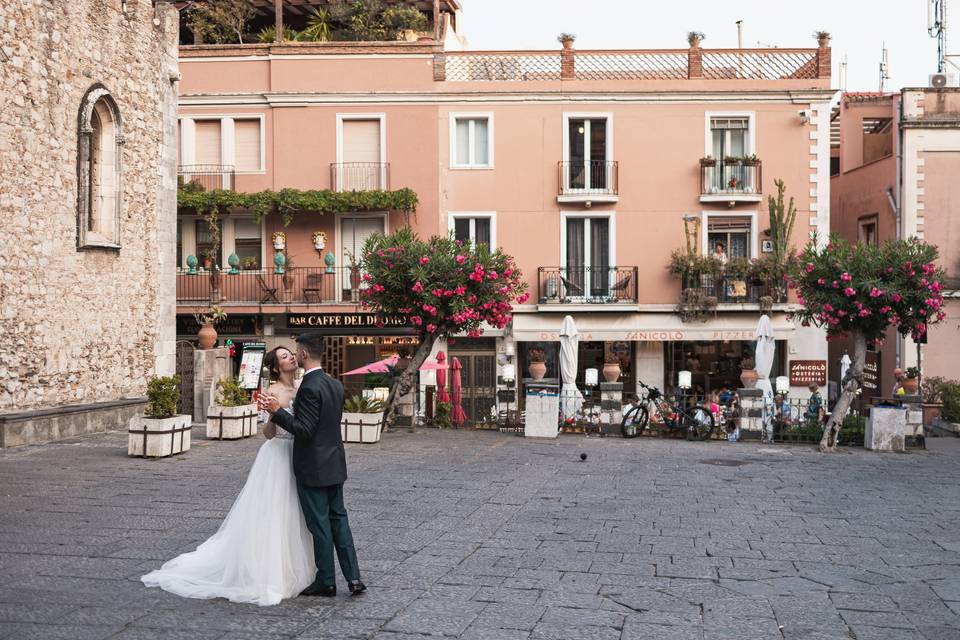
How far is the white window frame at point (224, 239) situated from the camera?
1177 inches

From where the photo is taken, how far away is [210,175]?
29.7 m

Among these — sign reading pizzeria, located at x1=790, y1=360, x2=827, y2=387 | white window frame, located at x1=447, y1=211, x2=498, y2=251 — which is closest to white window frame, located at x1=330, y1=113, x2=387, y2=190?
white window frame, located at x1=447, y1=211, x2=498, y2=251

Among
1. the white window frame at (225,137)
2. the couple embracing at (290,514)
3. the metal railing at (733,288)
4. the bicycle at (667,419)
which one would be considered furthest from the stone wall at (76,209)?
the metal railing at (733,288)

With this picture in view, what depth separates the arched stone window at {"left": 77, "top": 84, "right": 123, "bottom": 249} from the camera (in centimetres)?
1828

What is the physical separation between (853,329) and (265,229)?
17.5 metres

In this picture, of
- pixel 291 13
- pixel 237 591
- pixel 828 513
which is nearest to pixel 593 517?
pixel 828 513

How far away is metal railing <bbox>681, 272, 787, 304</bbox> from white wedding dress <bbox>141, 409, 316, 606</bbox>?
23.2 metres

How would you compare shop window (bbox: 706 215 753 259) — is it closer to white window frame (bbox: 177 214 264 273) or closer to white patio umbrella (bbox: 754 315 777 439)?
white patio umbrella (bbox: 754 315 777 439)

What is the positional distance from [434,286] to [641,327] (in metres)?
11.2

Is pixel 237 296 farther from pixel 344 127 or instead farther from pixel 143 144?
pixel 143 144

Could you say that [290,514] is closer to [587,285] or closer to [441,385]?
[441,385]

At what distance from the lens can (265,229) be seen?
29922 millimetres

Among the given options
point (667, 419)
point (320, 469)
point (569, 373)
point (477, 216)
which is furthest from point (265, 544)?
point (477, 216)

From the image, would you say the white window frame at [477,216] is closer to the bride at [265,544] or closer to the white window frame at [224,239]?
the white window frame at [224,239]
